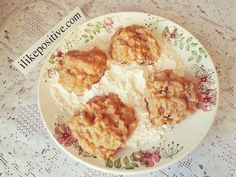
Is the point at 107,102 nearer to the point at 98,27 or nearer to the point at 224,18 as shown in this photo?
the point at 98,27

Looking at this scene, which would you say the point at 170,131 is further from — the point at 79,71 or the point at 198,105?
the point at 79,71

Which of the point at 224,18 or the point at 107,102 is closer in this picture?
the point at 107,102

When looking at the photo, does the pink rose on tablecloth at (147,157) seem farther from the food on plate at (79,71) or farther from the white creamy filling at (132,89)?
the food on plate at (79,71)

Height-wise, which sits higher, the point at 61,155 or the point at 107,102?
the point at 107,102

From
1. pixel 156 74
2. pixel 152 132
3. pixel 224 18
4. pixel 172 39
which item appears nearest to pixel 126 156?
pixel 152 132

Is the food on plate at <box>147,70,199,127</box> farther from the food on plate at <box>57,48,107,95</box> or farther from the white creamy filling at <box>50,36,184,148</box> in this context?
the food on plate at <box>57,48,107,95</box>

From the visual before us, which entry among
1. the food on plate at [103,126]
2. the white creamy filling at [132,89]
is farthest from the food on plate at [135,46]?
the food on plate at [103,126]
